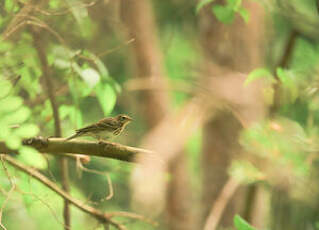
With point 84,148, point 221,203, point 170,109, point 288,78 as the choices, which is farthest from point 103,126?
point 170,109

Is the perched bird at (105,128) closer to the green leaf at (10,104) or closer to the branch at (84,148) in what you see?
the branch at (84,148)

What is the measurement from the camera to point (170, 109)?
4957 mm

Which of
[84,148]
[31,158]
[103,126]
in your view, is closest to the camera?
[31,158]

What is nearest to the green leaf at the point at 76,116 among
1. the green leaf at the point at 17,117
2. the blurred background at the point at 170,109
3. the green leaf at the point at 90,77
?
the blurred background at the point at 170,109

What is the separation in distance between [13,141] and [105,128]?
87 centimetres

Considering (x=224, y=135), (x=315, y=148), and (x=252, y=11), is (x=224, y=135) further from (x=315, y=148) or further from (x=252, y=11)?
(x=315, y=148)

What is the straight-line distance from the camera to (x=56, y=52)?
91.4 inches

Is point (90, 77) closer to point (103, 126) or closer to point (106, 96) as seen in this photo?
point (106, 96)

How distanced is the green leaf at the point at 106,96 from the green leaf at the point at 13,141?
73 centimetres

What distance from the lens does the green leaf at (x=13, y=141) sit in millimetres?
1414

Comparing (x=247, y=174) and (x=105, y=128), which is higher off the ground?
(x=105, y=128)

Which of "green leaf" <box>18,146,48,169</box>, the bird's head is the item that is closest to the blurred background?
"green leaf" <box>18,146,48,169</box>

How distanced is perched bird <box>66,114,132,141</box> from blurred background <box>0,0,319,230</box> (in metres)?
0.09

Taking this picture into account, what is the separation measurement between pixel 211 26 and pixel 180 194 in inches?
68.7
